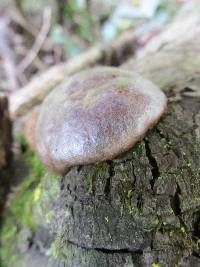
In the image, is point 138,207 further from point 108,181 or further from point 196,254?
point 196,254

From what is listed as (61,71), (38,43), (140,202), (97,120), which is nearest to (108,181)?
(140,202)

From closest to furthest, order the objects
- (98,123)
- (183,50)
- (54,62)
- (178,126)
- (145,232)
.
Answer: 1. (145,232)
2. (98,123)
3. (178,126)
4. (183,50)
5. (54,62)

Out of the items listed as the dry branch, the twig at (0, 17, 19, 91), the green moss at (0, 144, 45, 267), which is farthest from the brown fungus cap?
the twig at (0, 17, 19, 91)

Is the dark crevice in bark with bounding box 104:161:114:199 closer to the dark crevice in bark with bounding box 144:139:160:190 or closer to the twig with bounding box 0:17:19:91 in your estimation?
the dark crevice in bark with bounding box 144:139:160:190

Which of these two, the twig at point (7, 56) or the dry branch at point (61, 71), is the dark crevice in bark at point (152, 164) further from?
the twig at point (7, 56)

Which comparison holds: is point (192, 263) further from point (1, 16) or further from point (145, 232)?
point (1, 16)

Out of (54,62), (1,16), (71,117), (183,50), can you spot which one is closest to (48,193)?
(71,117)

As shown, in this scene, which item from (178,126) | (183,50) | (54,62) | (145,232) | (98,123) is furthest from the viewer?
(54,62)
